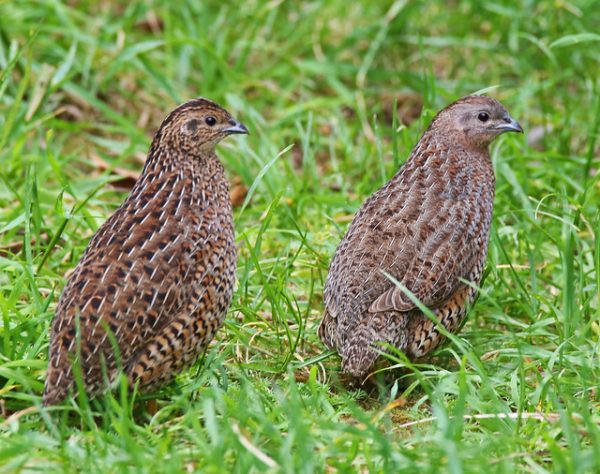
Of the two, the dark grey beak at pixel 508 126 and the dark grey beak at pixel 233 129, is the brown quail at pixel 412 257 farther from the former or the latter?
the dark grey beak at pixel 233 129

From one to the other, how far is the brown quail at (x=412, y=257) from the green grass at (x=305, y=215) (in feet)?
0.66

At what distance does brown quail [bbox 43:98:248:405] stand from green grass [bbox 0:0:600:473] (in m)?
0.18

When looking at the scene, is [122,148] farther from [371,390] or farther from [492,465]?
[492,465]

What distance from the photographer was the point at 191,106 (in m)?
5.32

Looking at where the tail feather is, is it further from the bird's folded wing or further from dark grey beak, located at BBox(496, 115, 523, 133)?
dark grey beak, located at BBox(496, 115, 523, 133)

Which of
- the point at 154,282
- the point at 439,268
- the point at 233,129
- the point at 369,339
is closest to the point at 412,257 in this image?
the point at 439,268

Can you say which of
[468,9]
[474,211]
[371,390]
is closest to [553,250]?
[474,211]

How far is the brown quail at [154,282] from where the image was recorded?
4.35m

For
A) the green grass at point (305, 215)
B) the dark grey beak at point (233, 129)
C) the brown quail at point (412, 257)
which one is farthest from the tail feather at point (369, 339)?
the dark grey beak at point (233, 129)

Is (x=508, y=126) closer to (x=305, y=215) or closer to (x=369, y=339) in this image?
(x=305, y=215)

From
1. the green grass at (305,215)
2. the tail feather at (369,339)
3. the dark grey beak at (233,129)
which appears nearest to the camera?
the green grass at (305,215)

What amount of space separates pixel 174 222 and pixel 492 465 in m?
1.76

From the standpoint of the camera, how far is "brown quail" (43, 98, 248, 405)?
4.35 meters

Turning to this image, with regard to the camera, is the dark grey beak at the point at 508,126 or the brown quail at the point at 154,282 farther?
the dark grey beak at the point at 508,126
